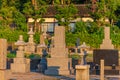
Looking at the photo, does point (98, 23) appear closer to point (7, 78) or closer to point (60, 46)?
point (60, 46)

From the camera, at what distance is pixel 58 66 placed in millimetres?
24859

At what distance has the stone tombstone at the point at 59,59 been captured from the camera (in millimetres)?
24781

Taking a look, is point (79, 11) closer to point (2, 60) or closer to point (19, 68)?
point (19, 68)

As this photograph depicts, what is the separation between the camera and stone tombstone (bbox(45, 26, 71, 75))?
24.8m

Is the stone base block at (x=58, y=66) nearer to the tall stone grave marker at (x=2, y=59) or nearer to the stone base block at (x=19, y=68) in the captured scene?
the stone base block at (x=19, y=68)

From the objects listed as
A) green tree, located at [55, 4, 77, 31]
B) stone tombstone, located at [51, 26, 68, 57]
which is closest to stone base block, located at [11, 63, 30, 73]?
stone tombstone, located at [51, 26, 68, 57]

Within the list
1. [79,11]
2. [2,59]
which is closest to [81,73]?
[2,59]

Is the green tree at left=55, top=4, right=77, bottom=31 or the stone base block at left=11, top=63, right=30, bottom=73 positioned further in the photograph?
the green tree at left=55, top=4, right=77, bottom=31

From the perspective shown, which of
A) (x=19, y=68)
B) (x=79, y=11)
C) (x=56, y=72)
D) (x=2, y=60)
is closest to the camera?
(x=2, y=60)

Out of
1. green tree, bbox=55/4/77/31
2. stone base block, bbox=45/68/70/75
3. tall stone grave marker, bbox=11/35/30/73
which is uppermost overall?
green tree, bbox=55/4/77/31

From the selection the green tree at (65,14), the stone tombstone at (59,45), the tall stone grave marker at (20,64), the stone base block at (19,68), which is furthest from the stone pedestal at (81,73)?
the green tree at (65,14)

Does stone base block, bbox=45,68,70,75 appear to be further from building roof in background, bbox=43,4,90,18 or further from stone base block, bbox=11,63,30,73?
building roof in background, bbox=43,4,90,18

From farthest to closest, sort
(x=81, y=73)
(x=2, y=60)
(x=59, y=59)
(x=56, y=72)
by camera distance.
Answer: (x=56, y=72) < (x=59, y=59) < (x=81, y=73) < (x=2, y=60)

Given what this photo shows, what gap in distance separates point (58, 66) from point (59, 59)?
354 mm
